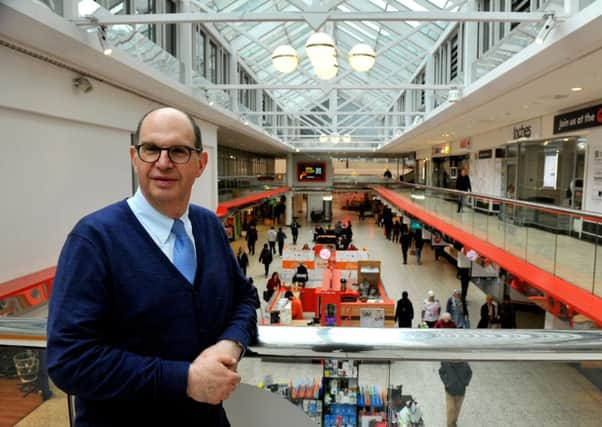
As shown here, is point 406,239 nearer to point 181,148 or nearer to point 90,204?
point 90,204

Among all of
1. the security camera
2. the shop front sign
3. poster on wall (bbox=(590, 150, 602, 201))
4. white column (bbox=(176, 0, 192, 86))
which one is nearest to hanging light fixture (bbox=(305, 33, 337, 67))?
the security camera

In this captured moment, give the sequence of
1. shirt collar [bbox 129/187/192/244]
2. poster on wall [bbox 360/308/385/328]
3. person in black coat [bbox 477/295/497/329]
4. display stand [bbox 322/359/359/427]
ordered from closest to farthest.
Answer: shirt collar [bbox 129/187/192/244] → display stand [bbox 322/359/359/427] → person in black coat [bbox 477/295/497/329] → poster on wall [bbox 360/308/385/328]

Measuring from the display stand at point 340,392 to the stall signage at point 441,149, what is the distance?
1070 inches

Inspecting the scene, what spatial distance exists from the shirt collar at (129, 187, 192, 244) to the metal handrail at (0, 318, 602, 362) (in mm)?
498

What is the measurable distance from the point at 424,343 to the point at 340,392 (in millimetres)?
528

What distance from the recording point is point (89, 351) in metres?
1.07

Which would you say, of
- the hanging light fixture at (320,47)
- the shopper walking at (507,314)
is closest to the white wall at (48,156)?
the hanging light fixture at (320,47)

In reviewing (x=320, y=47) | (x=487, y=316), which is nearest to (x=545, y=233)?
(x=487, y=316)

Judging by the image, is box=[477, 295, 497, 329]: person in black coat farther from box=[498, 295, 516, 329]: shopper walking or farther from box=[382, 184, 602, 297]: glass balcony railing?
box=[382, 184, 602, 297]: glass balcony railing

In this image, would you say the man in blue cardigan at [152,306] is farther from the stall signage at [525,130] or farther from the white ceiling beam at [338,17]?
the stall signage at [525,130]

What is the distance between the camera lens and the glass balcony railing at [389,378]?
1536mm

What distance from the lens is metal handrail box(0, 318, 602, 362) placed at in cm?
151

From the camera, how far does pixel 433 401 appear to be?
1.79m

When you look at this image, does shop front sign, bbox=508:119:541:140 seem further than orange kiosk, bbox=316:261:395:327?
Yes
